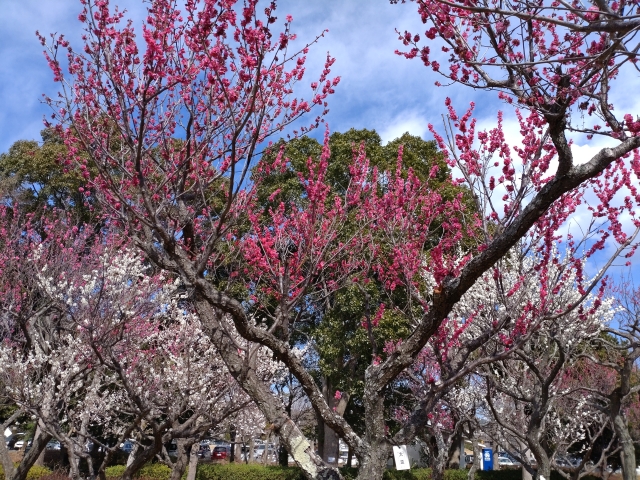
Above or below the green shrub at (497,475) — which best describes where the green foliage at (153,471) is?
above

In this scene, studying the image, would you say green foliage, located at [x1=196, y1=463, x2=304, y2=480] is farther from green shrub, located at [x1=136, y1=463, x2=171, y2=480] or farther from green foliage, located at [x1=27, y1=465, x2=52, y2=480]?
green foliage, located at [x1=27, y1=465, x2=52, y2=480]

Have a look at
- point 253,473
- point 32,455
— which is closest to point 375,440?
point 32,455

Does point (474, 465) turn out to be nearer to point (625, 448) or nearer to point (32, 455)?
point (625, 448)

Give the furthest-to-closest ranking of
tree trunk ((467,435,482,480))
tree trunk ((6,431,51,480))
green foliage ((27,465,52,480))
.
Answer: green foliage ((27,465,52,480))
tree trunk ((467,435,482,480))
tree trunk ((6,431,51,480))

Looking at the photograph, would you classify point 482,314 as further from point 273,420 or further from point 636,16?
point 636,16

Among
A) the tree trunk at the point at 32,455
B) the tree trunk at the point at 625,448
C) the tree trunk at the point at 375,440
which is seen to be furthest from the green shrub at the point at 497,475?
the tree trunk at the point at 375,440

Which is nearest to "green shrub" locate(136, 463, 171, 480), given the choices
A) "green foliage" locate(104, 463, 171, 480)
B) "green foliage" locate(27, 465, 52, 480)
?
"green foliage" locate(104, 463, 171, 480)

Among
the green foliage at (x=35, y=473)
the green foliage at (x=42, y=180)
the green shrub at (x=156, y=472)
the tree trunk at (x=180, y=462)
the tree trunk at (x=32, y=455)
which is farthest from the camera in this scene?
the green shrub at (x=156, y=472)

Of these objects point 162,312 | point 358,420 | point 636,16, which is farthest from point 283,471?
point 636,16

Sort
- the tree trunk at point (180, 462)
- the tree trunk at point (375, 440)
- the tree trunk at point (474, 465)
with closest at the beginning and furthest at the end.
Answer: the tree trunk at point (375, 440) < the tree trunk at point (180, 462) < the tree trunk at point (474, 465)

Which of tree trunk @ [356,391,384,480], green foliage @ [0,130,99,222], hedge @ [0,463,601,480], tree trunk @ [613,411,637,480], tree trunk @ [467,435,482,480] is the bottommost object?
hedge @ [0,463,601,480]

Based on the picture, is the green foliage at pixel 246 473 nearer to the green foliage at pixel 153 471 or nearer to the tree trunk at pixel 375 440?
the green foliage at pixel 153 471

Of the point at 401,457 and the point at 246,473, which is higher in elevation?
the point at 401,457

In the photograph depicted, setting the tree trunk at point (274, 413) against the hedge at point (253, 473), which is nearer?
the tree trunk at point (274, 413)
